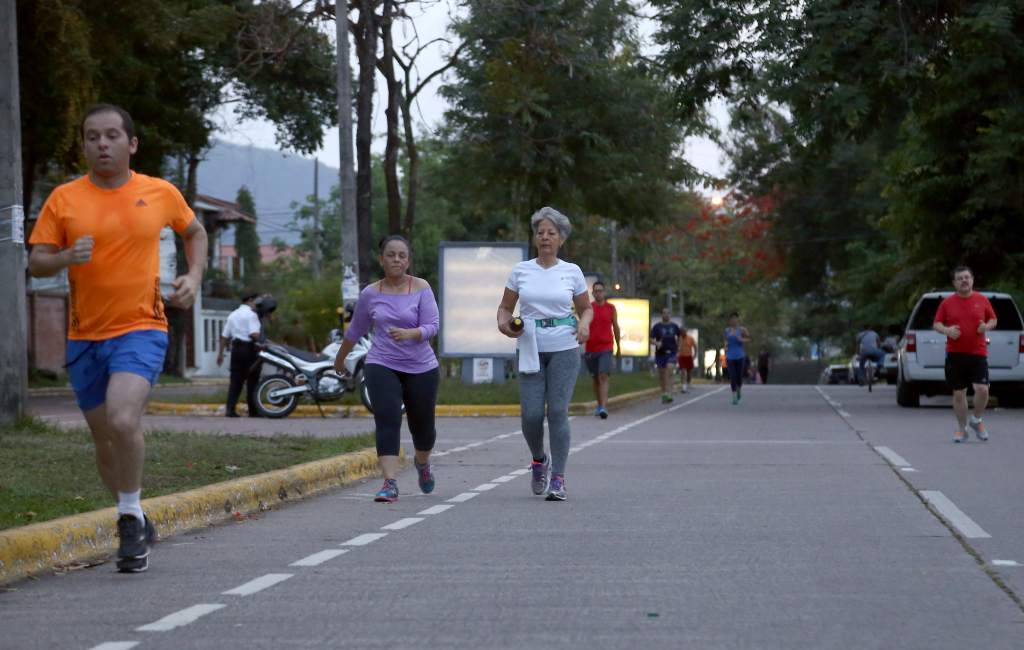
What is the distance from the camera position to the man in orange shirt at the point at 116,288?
320 inches

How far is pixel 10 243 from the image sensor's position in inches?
604

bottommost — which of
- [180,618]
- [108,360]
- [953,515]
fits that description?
[180,618]

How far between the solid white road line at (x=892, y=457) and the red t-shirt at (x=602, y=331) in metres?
8.62

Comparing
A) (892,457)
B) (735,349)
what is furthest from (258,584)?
A: (735,349)

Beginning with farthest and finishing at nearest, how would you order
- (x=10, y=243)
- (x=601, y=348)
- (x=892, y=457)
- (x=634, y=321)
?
(x=634, y=321), (x=601, y=348), (x=892, y=457), (x=10, y=243)

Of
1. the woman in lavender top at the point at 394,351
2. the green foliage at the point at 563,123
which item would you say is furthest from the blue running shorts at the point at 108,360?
the green foliage at the point at 563,123

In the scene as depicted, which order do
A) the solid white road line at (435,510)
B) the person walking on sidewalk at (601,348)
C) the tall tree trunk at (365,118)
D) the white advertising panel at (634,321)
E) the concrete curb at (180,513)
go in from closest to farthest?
the concrete curb at (180,513) → the solid white road line at (435,510) → the person walking on sidewalk at (601,348) → the tall tree trunk at (365,118) → the white advertising panel at (634,321)

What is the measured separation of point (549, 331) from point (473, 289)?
2005 centimetres

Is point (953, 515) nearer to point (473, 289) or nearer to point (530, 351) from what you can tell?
point (530, 351)

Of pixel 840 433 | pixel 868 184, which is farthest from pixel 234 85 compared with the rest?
pixel 840 433

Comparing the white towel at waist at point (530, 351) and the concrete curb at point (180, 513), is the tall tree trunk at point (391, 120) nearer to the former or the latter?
the concrete curb at point (180, 513)

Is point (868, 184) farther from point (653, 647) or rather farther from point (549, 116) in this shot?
point (653, 647)

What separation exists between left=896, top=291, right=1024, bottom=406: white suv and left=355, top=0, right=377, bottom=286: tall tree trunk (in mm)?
9306

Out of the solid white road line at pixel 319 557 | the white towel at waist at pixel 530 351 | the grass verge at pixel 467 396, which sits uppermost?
the white towel at waist at pixel 530 351
